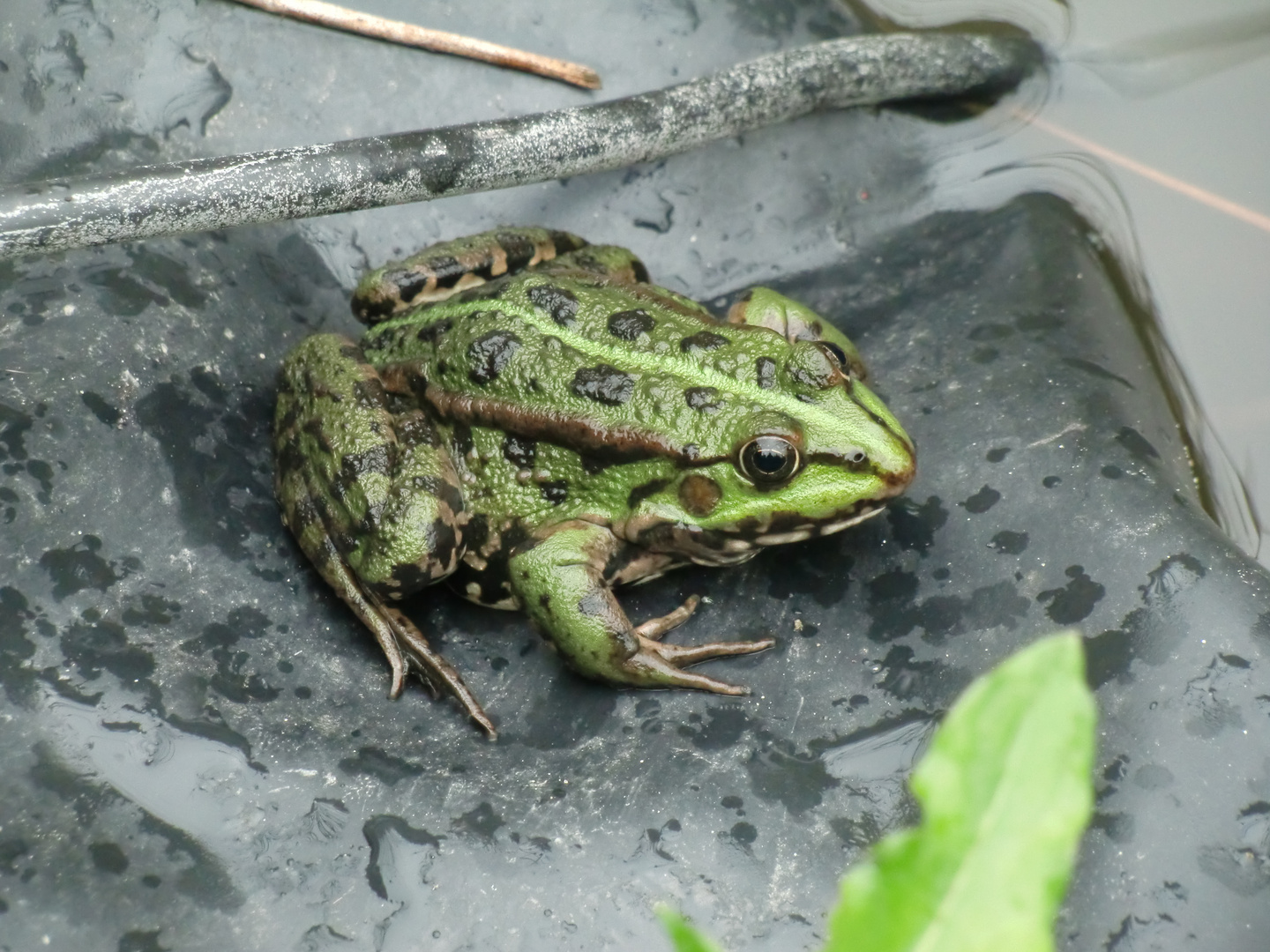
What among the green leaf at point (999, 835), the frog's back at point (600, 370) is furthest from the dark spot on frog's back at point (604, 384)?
the green leaf at point (999, 835)

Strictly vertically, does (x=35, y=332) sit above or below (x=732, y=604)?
above

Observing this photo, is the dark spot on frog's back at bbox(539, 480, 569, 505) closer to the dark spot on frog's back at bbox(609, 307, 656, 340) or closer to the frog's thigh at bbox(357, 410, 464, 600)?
the frog's thigh at bbox(357, 410, 464, 600)

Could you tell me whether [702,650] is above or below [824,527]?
below

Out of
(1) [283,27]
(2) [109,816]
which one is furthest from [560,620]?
(1) [283,27]

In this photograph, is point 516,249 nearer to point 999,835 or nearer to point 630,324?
point 630,324

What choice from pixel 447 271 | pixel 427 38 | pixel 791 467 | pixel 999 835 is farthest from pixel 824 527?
pixel 427 38

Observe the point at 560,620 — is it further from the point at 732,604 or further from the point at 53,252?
the point at 53,252
